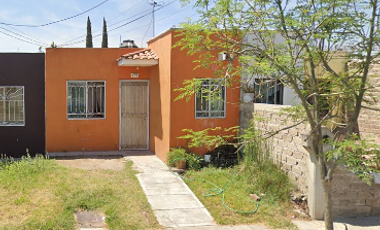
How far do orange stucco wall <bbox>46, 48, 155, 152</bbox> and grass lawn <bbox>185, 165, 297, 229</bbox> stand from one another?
3984 mm

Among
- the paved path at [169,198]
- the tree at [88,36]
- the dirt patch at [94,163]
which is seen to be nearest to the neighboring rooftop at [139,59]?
the dirt patch at [94,163]

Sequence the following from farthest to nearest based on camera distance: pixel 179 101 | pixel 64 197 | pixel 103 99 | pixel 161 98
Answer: pixel 103 99
pixel 161 98
pixel 179 101
pixel 64 197

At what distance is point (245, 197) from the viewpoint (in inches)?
312

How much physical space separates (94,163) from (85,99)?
254 centimetres

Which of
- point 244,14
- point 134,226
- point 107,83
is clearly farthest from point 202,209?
point 107,83

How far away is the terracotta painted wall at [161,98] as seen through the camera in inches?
417

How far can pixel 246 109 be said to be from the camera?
1062 cm

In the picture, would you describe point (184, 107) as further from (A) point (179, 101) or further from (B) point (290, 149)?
(B) point (290, 149)

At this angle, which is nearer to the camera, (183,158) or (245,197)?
(245,197)

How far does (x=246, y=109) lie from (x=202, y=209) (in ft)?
13.2

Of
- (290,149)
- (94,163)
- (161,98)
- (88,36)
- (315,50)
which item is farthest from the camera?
(88,36)

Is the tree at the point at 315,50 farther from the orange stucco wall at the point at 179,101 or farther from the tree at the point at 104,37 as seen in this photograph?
the tree at the point at 104,37

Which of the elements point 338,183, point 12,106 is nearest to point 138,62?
point 12,106

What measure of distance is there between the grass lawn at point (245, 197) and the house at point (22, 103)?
219 inches
